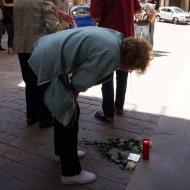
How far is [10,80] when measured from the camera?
7047 mm

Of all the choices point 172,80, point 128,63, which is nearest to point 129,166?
point 128,63

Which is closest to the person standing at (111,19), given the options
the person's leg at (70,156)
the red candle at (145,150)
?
Result: the red candle at (145,150)

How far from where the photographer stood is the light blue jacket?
2822 millimetres

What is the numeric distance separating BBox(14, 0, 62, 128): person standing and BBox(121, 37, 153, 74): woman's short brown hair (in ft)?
4.50

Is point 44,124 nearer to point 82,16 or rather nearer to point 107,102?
point 107,102

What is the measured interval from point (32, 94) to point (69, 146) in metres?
1.49

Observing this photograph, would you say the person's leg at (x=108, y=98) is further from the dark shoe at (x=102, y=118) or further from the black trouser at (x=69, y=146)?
the black trouser at (x=69, y=146)

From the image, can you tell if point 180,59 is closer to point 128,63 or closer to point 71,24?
point 71,24

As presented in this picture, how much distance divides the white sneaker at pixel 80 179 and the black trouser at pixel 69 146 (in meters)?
0.03

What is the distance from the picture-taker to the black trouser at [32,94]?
440 centimetres

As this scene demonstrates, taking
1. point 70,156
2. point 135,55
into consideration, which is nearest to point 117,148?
point 70,156

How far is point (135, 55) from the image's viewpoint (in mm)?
2963

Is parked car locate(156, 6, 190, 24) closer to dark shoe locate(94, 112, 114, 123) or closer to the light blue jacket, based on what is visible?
dark shoe locate(94, 112, 114, 123)

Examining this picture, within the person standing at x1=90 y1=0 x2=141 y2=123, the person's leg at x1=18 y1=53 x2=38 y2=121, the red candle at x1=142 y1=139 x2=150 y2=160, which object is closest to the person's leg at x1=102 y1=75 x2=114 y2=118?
the person standing at x1=90 y1=0 x2=141 y2=123
